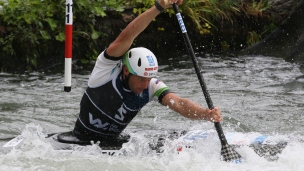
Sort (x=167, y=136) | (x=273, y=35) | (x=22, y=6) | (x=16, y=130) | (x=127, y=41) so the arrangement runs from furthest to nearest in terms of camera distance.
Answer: (x=273, y=35), (x=22, y=6), (x=16, y=130), (x=167, y=136), (x=127, y=41)

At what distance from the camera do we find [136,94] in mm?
5801

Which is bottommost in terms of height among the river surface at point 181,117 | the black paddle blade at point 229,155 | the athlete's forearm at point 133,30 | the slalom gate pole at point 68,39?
the river surface at point 181,117

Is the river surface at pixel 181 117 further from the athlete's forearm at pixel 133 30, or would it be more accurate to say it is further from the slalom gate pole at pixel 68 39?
the athlete's forearm at pixel 133 30

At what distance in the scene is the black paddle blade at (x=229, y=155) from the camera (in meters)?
5.62

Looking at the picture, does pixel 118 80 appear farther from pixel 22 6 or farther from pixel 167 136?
pixel 22 6

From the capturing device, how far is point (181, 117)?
8734 millimetres

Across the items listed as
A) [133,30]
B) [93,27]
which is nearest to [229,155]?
[133,30]

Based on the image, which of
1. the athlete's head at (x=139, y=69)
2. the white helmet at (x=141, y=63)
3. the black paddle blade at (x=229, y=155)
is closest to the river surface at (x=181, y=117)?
the black paddle blade at (x=229, y=155)

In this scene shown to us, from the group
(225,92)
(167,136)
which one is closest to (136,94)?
(167,136)

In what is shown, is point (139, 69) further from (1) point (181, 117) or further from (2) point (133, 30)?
(1) point (181, 117)

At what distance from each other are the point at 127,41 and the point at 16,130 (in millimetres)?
2776

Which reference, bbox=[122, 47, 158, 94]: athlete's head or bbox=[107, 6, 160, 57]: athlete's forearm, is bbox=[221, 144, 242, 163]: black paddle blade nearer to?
bbox=[122, 47, 158, 94]: athlete's head

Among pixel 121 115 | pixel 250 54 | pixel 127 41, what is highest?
pixel 127 41

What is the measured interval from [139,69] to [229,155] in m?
1.13
